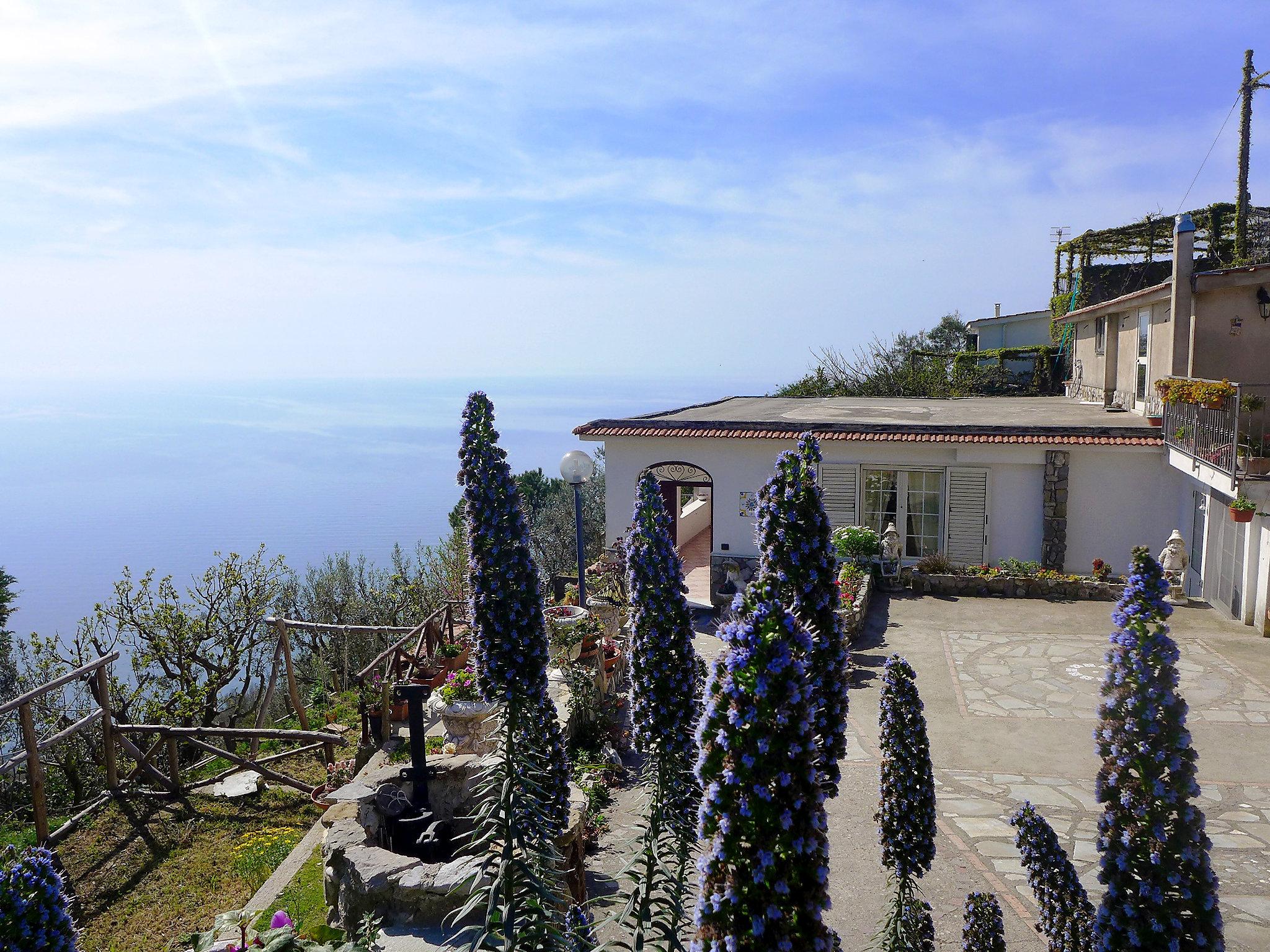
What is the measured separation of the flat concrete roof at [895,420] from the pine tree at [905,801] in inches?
377

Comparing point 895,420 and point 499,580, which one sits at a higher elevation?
point 895,420

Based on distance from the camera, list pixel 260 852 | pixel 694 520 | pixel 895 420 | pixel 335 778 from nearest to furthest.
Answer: pixel 260 852
pixel 335 778
pixel 895 420
pixel 694 520

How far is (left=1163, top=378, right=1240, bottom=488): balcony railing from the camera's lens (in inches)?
490

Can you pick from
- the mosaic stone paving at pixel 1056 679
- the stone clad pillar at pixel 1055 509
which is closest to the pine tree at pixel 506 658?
the mosaic stone paving at pixel 1056 679

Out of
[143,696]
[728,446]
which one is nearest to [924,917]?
[143,696]

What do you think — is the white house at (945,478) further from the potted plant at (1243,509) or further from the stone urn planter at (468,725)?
the stone urn planter at (468,725)

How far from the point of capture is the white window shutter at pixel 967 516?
1612 centimetres

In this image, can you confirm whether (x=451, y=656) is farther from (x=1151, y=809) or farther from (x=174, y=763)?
(x=1151, y=809)

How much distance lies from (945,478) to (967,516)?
82cm

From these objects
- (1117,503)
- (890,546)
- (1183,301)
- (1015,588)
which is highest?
(1183,301)

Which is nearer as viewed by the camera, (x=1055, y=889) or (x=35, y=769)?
(x=1055, y=889)

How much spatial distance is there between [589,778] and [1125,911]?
20.3 ft

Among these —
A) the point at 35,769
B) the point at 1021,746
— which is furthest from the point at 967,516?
the point at 35,769

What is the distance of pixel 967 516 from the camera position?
16.2m
